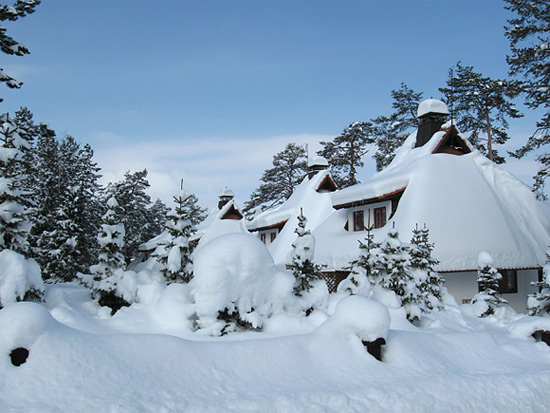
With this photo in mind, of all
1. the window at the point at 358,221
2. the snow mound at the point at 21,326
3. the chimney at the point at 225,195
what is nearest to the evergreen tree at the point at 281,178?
the chimney at the point at 225,195

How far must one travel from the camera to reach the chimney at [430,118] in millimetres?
31766

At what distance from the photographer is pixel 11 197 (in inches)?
575

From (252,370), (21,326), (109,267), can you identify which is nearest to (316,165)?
(109,267)

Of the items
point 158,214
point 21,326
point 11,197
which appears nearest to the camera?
point 21,326

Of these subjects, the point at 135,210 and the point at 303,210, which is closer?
the point at 303,210

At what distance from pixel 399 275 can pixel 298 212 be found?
65.8 feet

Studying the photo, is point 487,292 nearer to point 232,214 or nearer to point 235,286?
point 235,286

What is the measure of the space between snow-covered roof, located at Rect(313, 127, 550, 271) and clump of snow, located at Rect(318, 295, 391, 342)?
13.7 metres

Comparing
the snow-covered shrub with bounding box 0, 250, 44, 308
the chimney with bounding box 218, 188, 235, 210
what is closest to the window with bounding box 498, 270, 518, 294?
the snow-covered shrub with bounding box 0, 250, 44, 308

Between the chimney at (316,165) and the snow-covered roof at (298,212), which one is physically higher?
the chimney at (316,165)

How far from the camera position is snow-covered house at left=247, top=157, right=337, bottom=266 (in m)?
32.8

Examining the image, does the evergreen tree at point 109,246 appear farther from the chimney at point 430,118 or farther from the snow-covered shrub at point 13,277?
the chimney at point 430,118

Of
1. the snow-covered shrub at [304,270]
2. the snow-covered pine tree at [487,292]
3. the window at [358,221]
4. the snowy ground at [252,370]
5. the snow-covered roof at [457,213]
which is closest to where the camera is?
the snowy ground at [252,370]

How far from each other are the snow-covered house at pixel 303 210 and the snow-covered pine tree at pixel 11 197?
18.5m
